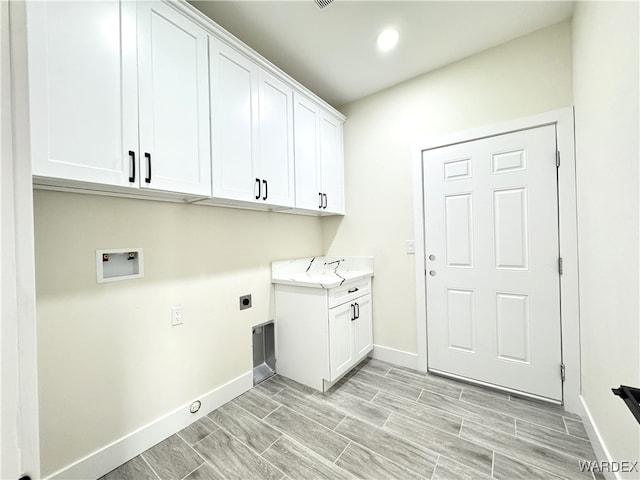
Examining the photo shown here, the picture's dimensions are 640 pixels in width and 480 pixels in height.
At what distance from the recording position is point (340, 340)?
2162 millimetres

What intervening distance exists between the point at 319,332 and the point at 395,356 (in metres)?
0.96

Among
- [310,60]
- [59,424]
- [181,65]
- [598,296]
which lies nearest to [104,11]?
[181,65]

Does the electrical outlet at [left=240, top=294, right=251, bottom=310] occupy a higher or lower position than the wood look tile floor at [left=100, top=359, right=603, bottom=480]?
higher

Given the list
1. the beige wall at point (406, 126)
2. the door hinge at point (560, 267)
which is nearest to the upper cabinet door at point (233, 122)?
the beige wall at point (406, 126)

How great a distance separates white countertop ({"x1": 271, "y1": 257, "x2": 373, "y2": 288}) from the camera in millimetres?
2203

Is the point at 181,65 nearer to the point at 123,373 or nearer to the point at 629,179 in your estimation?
the point at 123,373

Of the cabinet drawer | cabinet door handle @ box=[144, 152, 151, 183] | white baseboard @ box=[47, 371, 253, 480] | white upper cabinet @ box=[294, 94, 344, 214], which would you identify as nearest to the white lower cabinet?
the cabinet drawer

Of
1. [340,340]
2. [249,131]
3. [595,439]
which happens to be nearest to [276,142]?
[249,131]

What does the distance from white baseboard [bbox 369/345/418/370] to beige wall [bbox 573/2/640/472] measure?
1135 millimetres

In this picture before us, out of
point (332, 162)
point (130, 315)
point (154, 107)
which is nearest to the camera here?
point (154, 107)

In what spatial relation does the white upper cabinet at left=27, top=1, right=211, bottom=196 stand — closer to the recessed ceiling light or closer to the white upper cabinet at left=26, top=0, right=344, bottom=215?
the white upper cabinet at left=26, top=0, right=344, bottom=215

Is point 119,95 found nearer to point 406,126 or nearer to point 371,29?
point 371,29

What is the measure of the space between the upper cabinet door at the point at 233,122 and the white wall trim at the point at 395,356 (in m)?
1.93

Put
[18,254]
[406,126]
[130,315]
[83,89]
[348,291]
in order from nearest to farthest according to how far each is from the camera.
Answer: [18,254], [83,89], [130,315], [348,291], [406,126]
